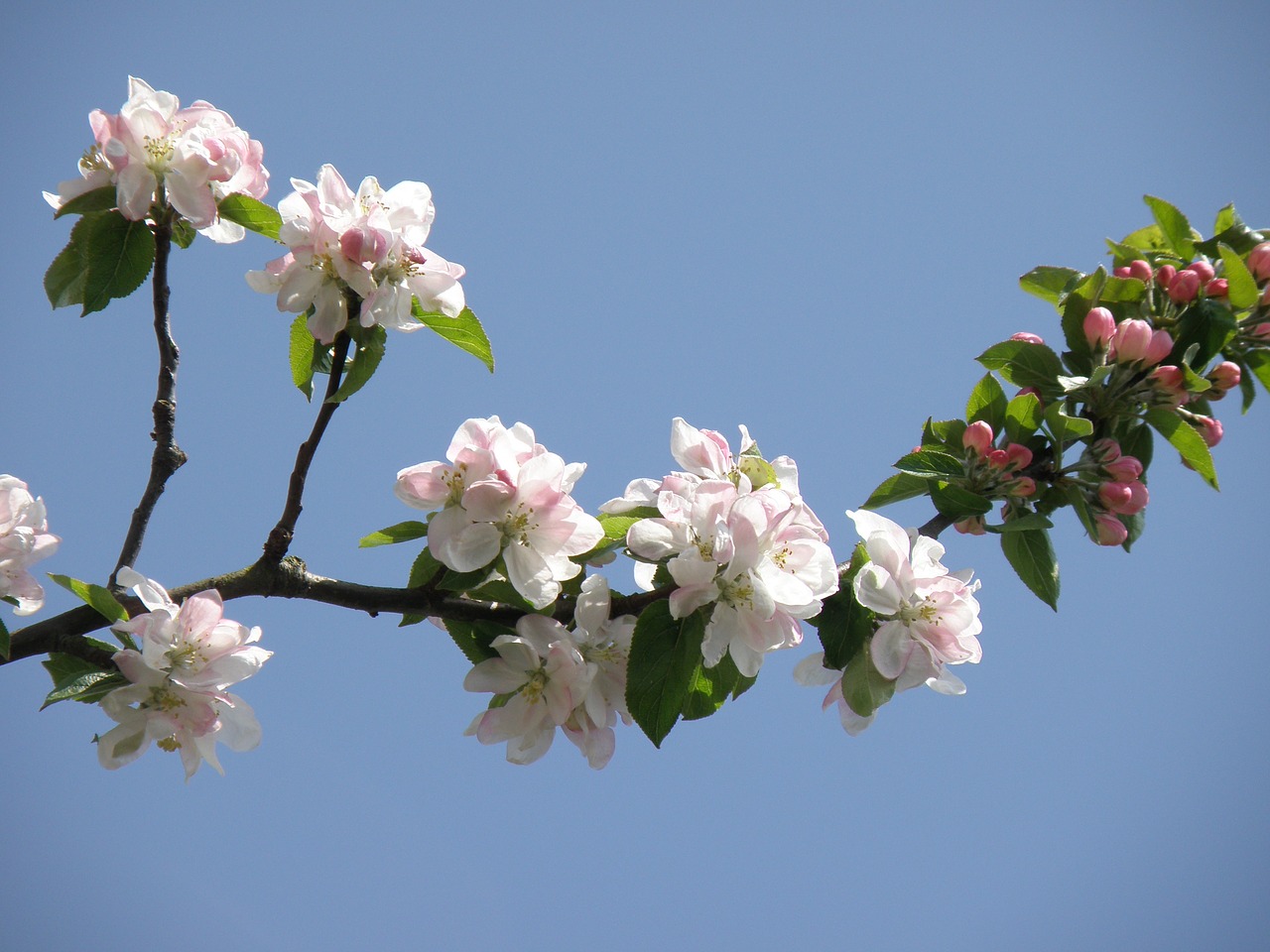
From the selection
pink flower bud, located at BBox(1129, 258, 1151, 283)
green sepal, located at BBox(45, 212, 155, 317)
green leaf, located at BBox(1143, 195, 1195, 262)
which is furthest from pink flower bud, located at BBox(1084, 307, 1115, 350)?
green sepal, located at BBox(45, 212, 155, 317)

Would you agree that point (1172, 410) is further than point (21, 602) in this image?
Yes

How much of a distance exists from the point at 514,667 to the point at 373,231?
2.23 feet

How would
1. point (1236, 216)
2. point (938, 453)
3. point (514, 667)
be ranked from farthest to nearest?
point (1236, 216)
point (938, 453)
point (514, 667)

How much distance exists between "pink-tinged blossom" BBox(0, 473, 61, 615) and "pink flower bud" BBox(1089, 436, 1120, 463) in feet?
5.92

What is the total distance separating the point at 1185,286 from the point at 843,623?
3.37ft

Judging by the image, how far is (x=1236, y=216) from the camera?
7.25 ft

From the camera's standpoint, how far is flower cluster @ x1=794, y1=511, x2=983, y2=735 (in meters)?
1.56

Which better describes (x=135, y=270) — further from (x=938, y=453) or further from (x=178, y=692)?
(x=938, y=453)

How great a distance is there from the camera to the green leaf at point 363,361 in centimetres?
150

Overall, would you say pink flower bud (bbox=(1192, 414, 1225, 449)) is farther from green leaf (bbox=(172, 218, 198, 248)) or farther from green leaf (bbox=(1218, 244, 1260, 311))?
green leaf (bbox=(172, 218, 198, 248))

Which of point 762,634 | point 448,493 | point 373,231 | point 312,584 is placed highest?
point 373,231

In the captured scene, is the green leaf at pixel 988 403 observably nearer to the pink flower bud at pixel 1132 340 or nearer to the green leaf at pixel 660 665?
the pink flower bud at pixel 1132 340

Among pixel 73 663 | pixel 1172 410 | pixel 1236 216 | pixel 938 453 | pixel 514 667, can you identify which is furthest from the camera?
pixel 1236 216

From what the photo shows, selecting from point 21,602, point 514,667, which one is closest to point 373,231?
point 514,667
